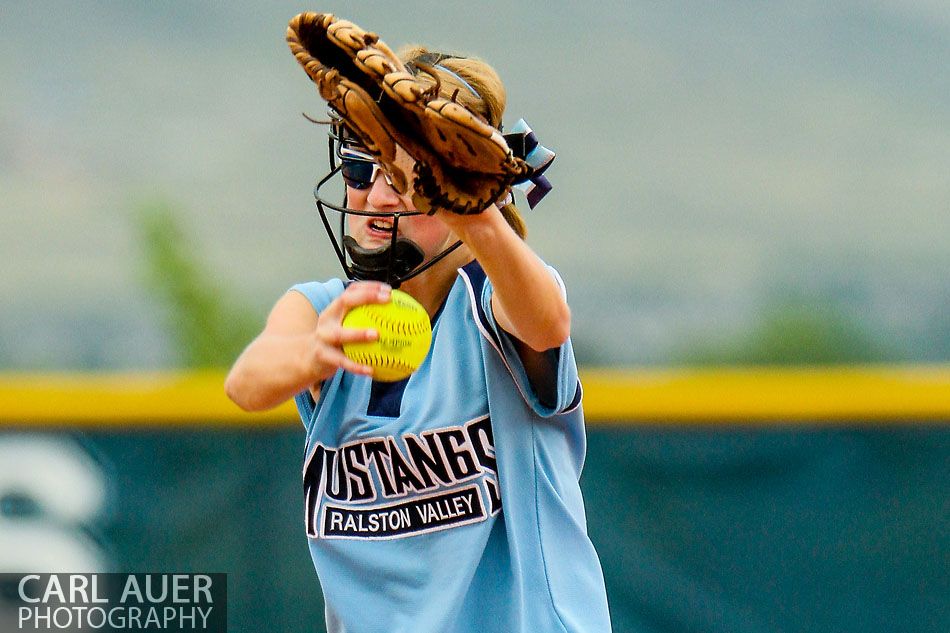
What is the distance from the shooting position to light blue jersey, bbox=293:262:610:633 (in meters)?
1.55

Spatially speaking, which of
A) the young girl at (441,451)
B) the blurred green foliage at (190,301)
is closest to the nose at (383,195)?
the young girl at (441,451)

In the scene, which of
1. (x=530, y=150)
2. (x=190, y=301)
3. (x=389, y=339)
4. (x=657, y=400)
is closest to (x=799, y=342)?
(x=657, y=400)

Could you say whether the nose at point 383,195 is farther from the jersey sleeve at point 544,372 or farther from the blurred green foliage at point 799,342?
the blurred green foliage at point 799,342

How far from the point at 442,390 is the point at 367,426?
0.13 m

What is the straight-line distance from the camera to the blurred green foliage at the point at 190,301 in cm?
490

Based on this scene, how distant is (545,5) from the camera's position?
19.7ft

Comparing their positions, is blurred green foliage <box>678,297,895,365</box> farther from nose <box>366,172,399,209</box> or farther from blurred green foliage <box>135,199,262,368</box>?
nose <box>366,172,399,209</box>

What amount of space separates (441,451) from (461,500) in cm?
8

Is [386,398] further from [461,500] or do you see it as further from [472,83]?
[472,83]

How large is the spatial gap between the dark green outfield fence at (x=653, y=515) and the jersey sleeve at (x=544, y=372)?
1.31m

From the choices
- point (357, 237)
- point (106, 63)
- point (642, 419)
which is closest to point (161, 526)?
point (642, 419)

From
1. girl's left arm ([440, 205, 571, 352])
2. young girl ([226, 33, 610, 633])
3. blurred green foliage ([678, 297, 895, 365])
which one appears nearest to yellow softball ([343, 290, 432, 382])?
young girl ([226, 33, 610, 633])

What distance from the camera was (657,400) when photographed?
282 cm

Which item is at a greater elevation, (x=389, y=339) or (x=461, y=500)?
(x=389, y=339)
